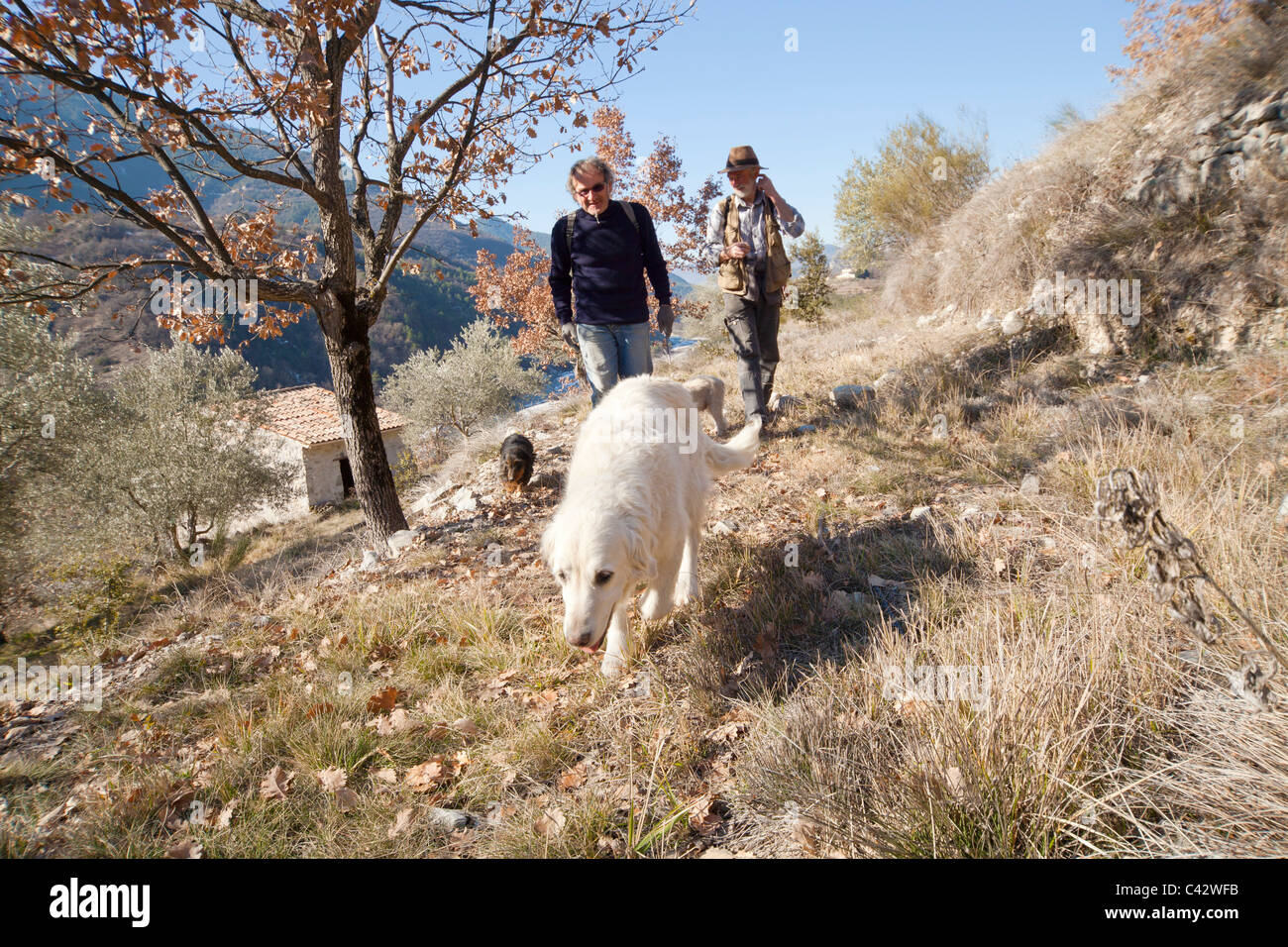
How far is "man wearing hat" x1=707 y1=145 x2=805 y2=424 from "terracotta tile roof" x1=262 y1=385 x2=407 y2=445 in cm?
2142

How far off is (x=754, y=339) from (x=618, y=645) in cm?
361

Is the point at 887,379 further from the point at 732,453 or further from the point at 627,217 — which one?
the point at 627,217

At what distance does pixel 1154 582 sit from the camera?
1320mm

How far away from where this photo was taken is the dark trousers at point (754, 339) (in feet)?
17.3

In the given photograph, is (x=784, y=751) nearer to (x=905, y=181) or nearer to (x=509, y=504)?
(x=509, y=504)

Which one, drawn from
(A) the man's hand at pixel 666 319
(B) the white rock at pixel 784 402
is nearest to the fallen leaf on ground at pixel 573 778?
(A) the man's hand at pixel 666 319

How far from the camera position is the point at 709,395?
5.80 metres

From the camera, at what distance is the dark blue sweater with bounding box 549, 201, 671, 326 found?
4.15 metres

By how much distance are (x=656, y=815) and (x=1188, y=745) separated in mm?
1594

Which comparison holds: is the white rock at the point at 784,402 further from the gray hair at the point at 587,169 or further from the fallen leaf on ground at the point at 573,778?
the fallen leaf on ground at the point at 573,778
